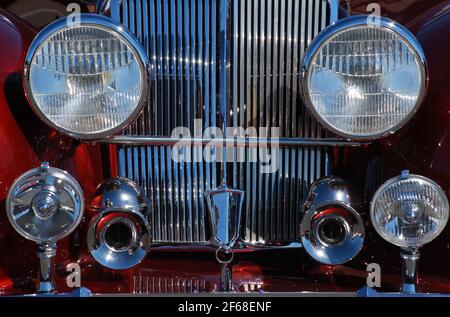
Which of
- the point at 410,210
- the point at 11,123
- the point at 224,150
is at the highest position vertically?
the point at 11,123

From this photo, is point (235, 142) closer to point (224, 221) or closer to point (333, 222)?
point (224, 221)

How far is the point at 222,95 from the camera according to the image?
8.19 feet

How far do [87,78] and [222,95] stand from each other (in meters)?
0.53

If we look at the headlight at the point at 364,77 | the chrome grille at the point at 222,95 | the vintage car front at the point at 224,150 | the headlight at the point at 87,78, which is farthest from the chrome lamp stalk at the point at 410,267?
the headlight at the point at 87,78

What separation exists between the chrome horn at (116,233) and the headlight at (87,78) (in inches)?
11.5

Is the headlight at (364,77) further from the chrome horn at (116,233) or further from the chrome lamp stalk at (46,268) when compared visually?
the chrome lamp stalk at (46,268)

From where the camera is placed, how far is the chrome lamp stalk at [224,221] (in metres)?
2.42

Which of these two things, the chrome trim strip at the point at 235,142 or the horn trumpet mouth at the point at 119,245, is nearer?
the horn trumpet mouth at the point at 119,245
